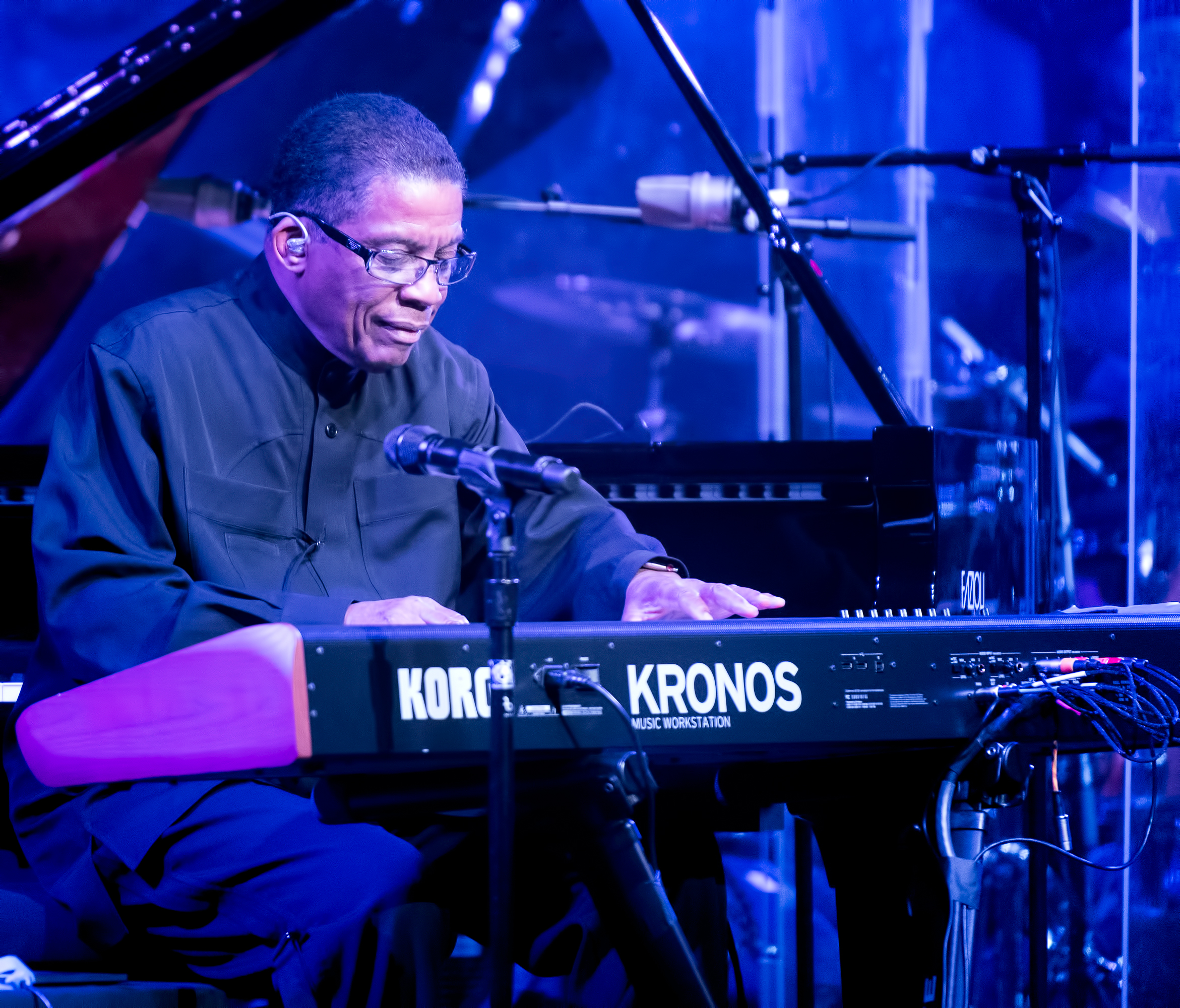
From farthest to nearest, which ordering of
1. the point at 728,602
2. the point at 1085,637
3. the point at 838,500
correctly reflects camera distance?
1. the point at 838,500
2. the point at 728,602
3. the point at 1085,637

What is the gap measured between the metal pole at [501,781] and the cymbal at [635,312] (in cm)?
276

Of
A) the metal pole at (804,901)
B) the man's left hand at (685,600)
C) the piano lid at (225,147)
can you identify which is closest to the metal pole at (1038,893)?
the metal pole at (804,901)

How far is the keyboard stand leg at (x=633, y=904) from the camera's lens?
1.25 meters

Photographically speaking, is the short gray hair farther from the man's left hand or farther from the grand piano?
the man's left hand

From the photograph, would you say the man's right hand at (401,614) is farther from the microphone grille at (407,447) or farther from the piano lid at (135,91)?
the piano lid at (135,91)

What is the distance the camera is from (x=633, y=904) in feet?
4.15

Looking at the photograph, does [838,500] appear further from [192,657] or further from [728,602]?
[192,657]

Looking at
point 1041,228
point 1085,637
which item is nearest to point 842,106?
point 1041,228

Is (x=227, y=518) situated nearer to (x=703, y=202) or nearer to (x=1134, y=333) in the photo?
(x=703, y=202)

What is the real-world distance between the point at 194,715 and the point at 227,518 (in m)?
0.64

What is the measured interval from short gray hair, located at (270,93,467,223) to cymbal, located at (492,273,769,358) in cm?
194

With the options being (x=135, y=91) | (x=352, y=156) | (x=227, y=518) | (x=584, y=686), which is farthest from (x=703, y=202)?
(x=584, y=686)

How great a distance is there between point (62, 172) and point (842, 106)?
2.43 m

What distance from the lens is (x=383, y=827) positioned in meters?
1.63
